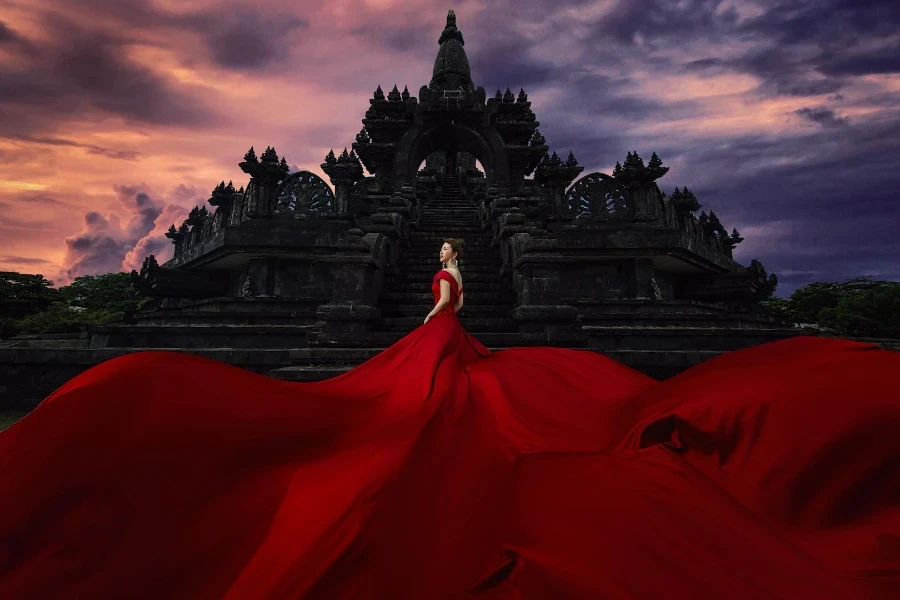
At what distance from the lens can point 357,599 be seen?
52.4 inches

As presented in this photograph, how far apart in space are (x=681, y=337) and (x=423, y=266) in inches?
241

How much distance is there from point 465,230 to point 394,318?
4817mm

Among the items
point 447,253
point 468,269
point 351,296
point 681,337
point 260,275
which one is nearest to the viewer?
point 447,253

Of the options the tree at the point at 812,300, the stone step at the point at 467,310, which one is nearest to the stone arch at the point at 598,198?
the stone step at the point at 467,310

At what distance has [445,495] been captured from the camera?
73.9 inches

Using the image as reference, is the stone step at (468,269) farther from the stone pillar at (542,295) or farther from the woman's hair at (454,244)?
the woman's hair at (454,244)

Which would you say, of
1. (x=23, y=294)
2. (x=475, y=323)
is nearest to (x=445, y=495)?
A: (x=475, y=323)

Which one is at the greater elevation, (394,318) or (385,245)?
(385,245)

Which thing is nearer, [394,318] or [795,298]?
[394,318]

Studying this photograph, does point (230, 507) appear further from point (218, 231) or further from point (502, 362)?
point (218, 231)

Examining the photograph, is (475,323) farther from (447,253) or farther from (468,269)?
(447,253)

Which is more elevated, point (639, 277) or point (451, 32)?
point (451, 32)

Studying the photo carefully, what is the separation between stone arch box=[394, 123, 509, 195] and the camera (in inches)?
507

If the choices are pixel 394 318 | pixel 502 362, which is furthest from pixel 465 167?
pixel 502 362
